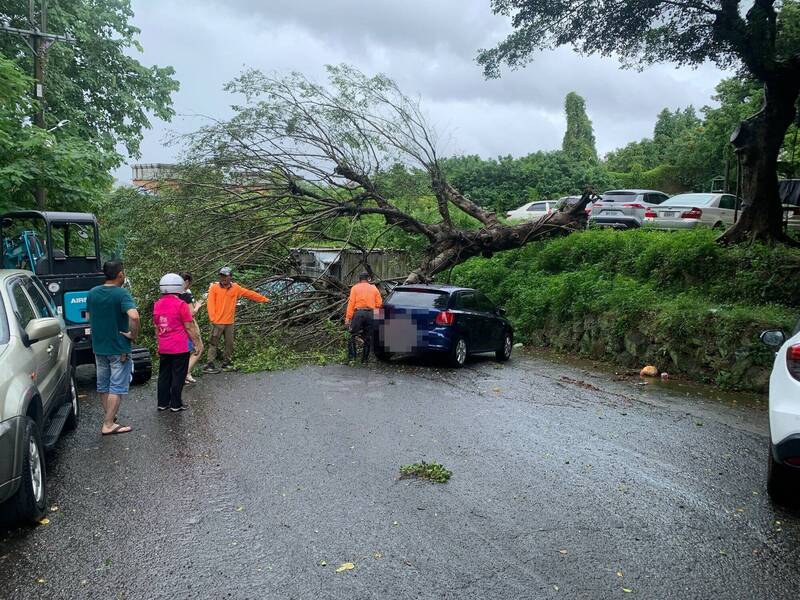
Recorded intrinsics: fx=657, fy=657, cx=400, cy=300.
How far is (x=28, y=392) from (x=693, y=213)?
18.6 metres

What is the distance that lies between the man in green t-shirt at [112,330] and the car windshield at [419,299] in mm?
5922

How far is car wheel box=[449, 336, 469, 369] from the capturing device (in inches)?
471

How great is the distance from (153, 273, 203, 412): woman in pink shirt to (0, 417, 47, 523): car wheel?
3112mm

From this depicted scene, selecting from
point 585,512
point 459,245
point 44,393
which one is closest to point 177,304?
point 44,393

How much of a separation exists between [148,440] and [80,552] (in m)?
2.74

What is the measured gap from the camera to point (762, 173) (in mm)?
13930

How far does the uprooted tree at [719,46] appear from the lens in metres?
13.1

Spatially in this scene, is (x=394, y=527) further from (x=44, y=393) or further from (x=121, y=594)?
(x=44, y=393)

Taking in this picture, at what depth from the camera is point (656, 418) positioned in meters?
8.60

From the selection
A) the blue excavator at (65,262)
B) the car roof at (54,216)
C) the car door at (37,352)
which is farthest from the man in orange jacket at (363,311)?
the car door at (37,352)

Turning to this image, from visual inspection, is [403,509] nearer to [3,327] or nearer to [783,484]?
[783,484]

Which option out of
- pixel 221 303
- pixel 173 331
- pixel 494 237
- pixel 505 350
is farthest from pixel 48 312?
pixel 494 237

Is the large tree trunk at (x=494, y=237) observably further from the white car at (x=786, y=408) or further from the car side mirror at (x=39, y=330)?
the white car at (x=786, y=408)

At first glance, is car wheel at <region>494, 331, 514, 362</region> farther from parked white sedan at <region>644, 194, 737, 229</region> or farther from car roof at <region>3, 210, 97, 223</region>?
car roof at <region>3, 210, 97, 223</region>
